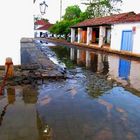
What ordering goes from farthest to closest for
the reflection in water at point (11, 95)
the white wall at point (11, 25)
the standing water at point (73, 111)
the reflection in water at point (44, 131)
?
the white wall at point (11, 25) < the reflection in water at point (11, 95) < the standing water at point (73, 111) < the reflection in water at point (44, 131)

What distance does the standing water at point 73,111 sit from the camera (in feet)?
20.1

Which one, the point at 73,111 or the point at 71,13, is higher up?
the point at 71,13

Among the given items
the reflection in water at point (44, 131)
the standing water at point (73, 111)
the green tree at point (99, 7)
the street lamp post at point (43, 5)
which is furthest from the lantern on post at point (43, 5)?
the green tree at point (99, 7)

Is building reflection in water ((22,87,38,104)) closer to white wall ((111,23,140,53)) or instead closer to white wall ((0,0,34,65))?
white wall ((0,0,34,65))

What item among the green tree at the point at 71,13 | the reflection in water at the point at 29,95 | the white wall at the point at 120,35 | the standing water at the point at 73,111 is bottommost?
the standing water at the point at 73,111

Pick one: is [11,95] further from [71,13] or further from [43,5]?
[71,13]

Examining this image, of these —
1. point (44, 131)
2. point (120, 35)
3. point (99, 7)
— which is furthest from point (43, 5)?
point (99, 7)

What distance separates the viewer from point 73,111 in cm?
779

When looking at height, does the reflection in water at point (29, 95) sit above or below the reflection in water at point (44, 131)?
above

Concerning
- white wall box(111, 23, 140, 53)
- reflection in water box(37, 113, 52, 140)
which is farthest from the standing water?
white wall box(111, 23, 140, 53)

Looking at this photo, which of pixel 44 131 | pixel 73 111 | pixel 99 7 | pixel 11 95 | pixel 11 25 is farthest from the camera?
pixel 99 7

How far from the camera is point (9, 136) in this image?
5848 millimetres

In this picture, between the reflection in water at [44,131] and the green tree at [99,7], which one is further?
the green tree at [99,7]

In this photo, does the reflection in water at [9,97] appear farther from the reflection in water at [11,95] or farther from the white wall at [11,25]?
the white wall at [11,25]
